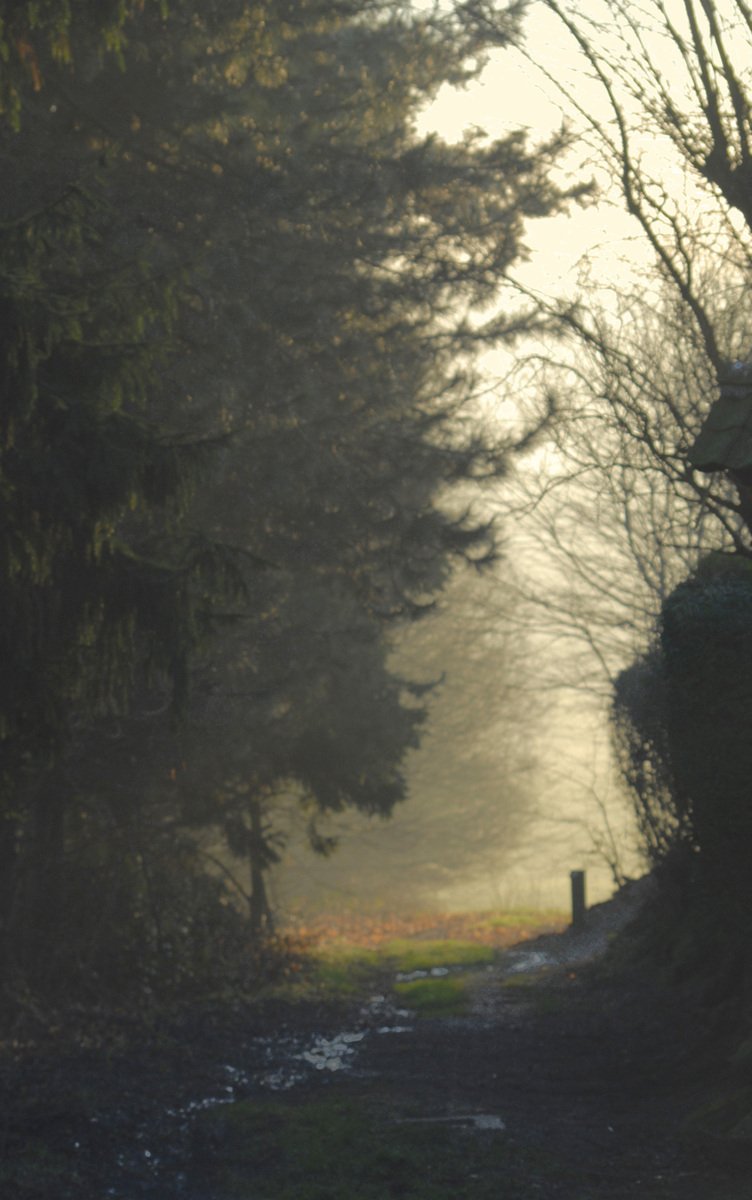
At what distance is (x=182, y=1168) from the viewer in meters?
7.08

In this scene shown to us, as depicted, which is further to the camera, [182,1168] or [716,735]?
[716,735]

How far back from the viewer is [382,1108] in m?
8.53

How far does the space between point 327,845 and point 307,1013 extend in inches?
212

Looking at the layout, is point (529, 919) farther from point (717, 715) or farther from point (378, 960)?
point (717, 715)

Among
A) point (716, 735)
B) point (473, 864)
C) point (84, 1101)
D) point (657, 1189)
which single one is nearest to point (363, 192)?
point (716, 735)

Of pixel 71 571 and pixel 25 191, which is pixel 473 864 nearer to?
pixel 25 191

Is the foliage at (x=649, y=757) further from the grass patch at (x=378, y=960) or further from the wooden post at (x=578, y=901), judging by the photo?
the wooden post at (x=578, y=901)

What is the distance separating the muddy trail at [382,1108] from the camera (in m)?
6.70

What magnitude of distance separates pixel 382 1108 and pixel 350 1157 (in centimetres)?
128

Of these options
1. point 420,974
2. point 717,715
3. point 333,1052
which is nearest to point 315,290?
point 333,1052

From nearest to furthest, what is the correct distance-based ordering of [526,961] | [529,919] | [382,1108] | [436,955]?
[382,1108], [526,961], [436,955], [529,919]

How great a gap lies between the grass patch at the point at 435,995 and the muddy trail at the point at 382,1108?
0.42 metres

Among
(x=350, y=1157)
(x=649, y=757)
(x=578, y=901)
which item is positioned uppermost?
(x=649, y=757)

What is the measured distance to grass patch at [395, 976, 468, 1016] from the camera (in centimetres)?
1409
